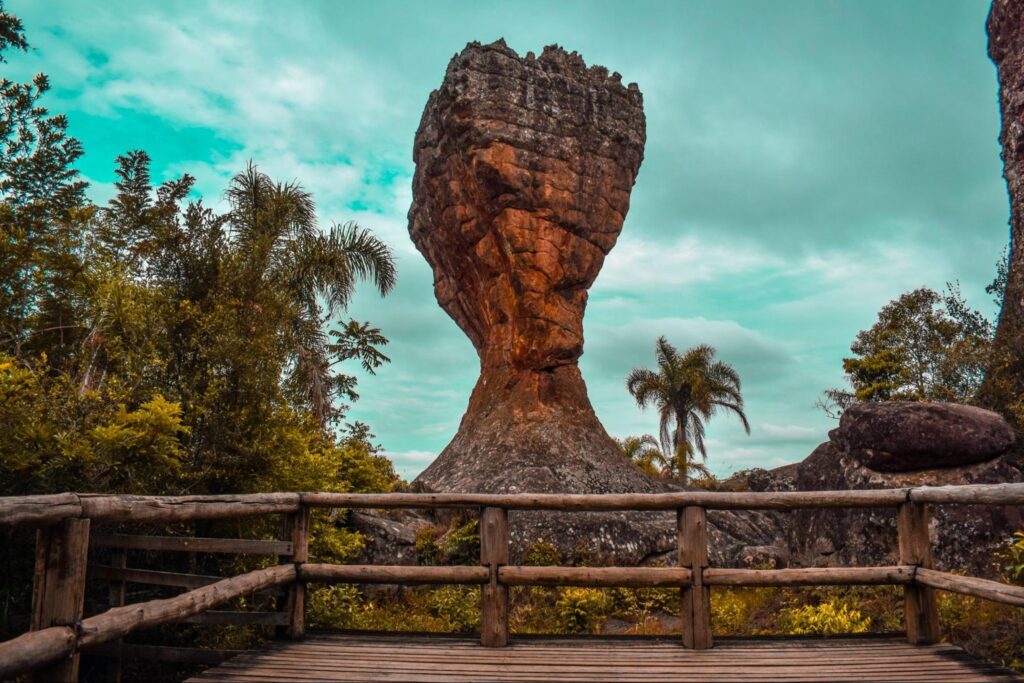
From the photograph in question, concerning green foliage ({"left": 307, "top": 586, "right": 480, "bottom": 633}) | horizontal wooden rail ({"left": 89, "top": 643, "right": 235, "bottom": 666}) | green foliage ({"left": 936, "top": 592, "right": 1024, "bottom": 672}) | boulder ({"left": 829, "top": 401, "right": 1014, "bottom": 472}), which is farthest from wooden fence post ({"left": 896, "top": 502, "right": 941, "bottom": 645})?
boulder ({"left": 829, "top": 401, "right": 1014, "bottom": 472})

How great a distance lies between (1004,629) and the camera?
7266 mm

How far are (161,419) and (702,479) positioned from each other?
29.2 m

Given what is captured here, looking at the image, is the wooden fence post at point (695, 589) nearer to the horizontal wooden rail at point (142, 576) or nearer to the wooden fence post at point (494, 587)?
the wooden fence post at point (494, 587)

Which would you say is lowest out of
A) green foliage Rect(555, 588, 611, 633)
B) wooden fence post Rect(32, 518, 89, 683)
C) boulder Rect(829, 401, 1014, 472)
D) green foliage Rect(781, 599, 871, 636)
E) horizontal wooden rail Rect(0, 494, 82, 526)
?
green foliage Rect(555, 588, 611, 633)

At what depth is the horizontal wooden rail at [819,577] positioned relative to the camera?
613 cm

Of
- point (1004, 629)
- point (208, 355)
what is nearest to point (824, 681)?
point (1004, 629)

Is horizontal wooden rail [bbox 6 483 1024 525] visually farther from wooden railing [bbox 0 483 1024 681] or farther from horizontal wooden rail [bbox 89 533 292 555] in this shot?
horizontal wooden rail [bbox 89 533 292 555]

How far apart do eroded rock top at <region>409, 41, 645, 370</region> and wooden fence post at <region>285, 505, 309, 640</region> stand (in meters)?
15.4

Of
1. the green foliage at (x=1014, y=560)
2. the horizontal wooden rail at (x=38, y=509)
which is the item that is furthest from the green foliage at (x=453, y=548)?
the horizontal wooden rail at (x=38, y=509)

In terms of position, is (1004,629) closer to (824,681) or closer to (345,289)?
(824,681)

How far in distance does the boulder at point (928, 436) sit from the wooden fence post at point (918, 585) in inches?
225

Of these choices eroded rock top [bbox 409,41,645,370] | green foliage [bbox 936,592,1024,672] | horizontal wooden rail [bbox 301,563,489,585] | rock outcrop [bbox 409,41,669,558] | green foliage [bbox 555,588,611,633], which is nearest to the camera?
horizontal wooden rail [bbox 301,563,489,585]

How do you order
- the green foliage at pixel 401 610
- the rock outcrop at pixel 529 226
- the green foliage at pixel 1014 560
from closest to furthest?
1. the green foliage at pixel 1014 560
2. the green foliage at pixel 401 610
3. the rock outcrop at pixel 529 226

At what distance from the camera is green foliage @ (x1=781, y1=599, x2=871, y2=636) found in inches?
328
